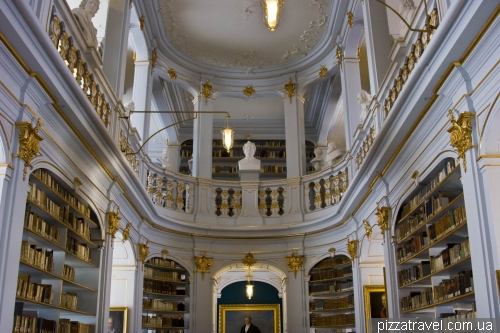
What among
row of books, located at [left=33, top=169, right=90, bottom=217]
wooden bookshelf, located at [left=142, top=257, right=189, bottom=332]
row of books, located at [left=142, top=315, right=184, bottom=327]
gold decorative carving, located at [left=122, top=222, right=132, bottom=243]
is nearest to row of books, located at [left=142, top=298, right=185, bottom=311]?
wooden bookshelf, located at [left=142, top=257, right=189, bottom=332]

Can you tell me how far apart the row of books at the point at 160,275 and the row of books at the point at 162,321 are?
683 millimetres

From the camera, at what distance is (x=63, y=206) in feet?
21.7

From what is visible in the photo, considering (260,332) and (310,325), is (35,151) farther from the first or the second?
(260,332)

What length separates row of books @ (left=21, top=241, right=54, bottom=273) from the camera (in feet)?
18.1

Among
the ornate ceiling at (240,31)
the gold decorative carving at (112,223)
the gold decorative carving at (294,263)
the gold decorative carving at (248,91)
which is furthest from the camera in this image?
the gold decorative carving at (248,91)

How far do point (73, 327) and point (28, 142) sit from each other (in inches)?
110

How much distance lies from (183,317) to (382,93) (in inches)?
224

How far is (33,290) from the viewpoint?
19.1 feet

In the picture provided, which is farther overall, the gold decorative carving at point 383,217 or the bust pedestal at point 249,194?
the bust pedestal at point 249,194

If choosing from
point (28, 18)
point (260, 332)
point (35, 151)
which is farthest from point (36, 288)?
point (260, 332)

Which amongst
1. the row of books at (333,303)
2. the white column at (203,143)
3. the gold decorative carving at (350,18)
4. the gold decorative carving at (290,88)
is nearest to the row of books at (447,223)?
the row of books at (333,303)

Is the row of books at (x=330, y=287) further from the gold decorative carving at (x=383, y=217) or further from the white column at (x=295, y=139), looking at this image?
the gold decorative carving at (x=383, y=217)

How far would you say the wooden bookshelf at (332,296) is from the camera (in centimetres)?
999

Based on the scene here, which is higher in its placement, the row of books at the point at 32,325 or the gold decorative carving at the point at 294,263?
the gold decorative carving at the point at 294,263
